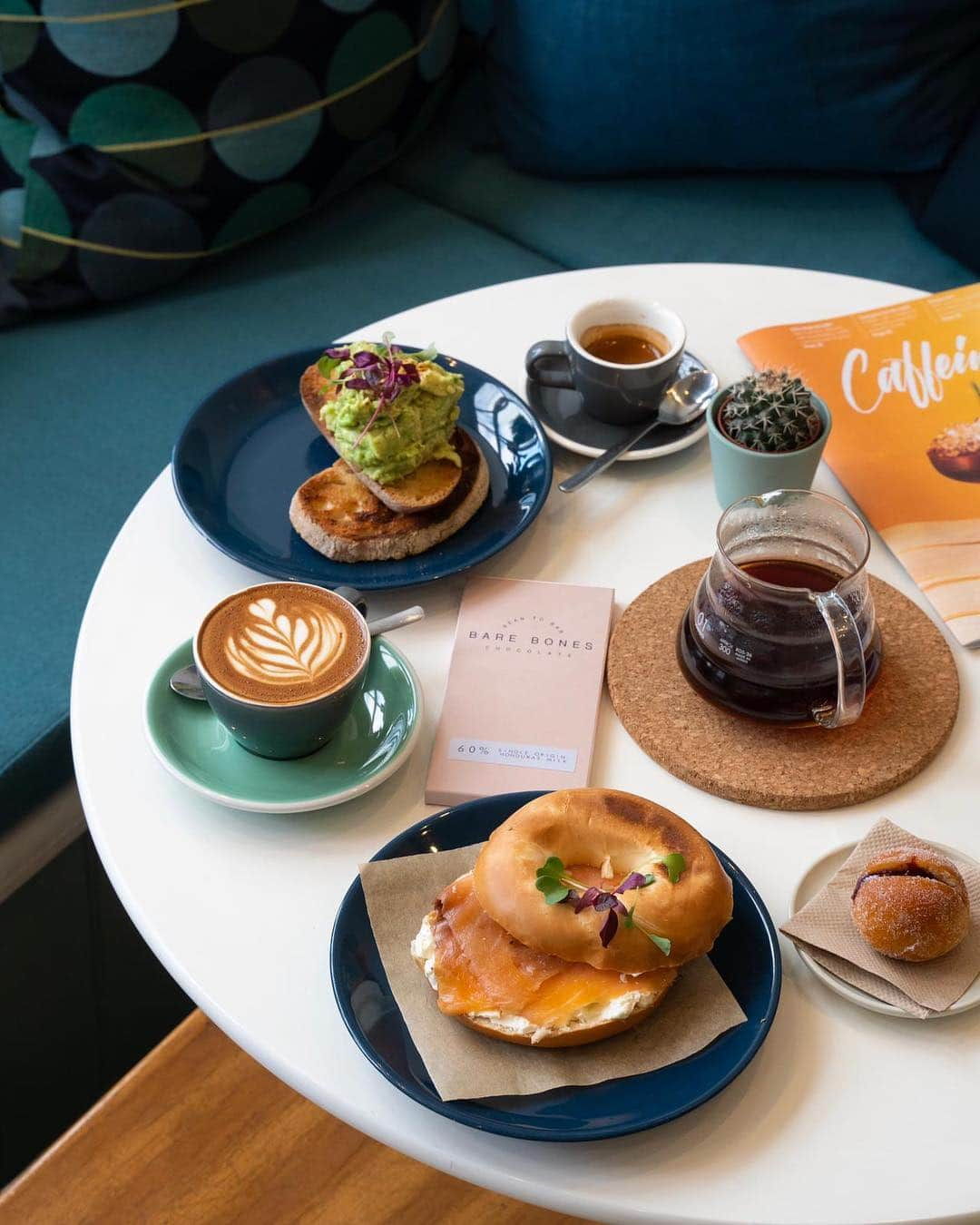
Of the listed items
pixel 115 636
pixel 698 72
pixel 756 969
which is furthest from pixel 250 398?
pixel 698 72

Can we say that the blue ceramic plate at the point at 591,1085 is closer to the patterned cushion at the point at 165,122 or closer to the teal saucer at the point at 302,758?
the teal saucer at the point at 302,758

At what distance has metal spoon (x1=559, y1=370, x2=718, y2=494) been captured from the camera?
129cm

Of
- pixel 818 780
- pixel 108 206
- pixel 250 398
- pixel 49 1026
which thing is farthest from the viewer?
pixel 108 206

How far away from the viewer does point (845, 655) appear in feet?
3.07

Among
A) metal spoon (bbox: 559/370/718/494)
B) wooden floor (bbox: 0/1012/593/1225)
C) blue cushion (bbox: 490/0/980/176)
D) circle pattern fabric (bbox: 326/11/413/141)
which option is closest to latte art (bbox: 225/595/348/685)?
metal spoon (bbox: 559/370/718/494)

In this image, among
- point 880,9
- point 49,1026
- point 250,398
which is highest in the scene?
point 880,9

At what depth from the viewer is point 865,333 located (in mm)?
1433

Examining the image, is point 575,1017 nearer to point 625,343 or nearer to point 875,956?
point 875,956

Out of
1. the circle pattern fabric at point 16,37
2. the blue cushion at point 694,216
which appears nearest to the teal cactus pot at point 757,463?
the blue cushion at point 694,216

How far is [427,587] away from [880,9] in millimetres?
1371

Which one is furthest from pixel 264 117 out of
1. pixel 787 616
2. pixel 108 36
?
pixel 787 616

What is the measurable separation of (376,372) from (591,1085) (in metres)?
0.69

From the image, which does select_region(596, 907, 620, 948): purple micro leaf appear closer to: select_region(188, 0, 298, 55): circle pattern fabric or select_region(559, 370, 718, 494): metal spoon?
select_region(559, 370, 718, 494): metal spoon

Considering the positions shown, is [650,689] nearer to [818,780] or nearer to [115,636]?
[818,780]
